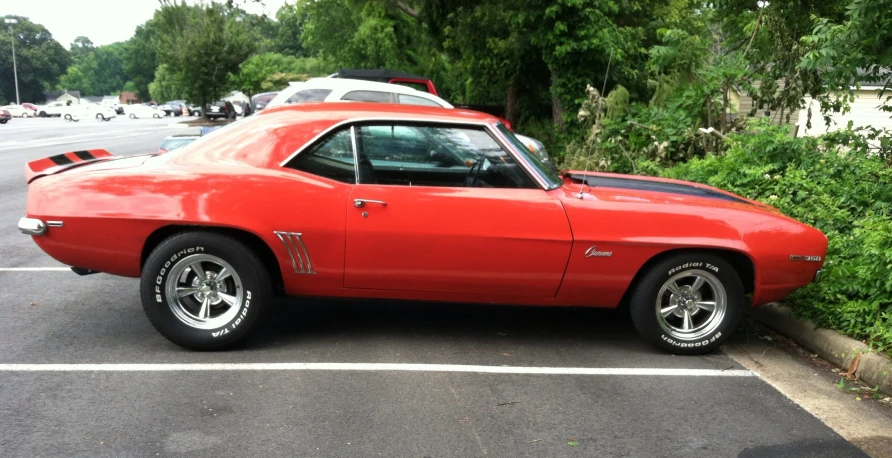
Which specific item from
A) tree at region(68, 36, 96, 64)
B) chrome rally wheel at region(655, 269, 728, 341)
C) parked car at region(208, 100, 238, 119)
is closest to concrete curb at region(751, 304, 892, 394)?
chrome rally wheel at region(655, 269, 728, 341)

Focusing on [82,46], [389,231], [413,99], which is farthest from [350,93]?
[82,46]

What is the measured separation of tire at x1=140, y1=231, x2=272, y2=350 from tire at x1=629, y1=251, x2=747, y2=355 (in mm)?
2347

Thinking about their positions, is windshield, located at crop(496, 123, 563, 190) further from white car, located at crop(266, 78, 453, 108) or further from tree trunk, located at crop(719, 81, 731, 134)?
white car, located at crop(266, 78, 453, 108)

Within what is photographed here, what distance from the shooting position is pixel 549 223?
4840mm

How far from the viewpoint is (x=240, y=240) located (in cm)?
486

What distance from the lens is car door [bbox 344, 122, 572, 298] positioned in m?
4.80

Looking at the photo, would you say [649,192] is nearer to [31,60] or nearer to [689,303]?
[689,303]

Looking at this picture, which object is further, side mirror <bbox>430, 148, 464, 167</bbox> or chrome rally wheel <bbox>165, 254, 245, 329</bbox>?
side mirror <bbox>430, 148, 464, 167</bbox>

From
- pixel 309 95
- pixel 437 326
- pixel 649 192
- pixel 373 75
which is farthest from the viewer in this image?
pixel 373 75

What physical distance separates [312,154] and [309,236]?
0.53 m

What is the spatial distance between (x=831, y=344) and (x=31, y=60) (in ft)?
395

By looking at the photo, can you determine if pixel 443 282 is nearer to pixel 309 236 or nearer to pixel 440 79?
pixel 309 236

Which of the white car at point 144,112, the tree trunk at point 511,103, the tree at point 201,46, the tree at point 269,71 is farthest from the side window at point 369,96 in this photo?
the white car at point 144,112

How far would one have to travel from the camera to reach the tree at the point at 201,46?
4225 cm
